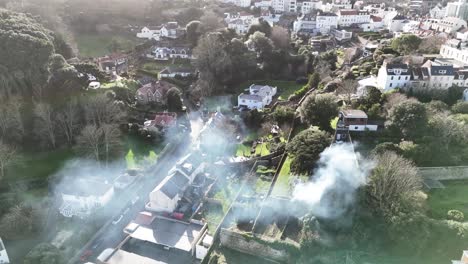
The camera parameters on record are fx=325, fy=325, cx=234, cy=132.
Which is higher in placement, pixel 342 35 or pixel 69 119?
pixel 342 35

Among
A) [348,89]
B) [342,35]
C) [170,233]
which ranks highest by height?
[342,35]

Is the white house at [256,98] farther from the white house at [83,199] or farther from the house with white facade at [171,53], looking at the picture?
the white house at [83,199]

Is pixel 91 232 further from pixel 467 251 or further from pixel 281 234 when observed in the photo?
pixel 467 251

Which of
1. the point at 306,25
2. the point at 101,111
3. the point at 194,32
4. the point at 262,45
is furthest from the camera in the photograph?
the point at 306,25

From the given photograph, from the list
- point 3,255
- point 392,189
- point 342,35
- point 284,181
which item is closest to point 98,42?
point 342,35

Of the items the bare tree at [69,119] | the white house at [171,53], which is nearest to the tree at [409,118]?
the bare tree at [69,119]

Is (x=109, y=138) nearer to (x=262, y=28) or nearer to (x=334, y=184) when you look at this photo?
(x=334, y=184)
